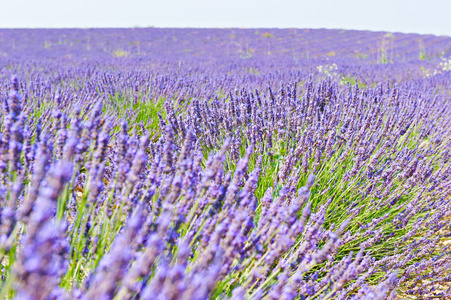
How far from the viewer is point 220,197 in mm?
1118

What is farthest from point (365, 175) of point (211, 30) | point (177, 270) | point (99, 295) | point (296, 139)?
point (211, 30)

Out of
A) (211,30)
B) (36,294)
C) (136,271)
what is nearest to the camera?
(36,294)

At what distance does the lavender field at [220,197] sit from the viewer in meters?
→ 0.73

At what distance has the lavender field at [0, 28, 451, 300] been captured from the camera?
0.73 m

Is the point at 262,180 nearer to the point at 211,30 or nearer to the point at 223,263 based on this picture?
the point at 223,263

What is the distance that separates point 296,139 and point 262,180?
0.51 metres

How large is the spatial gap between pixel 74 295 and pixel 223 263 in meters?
0.36

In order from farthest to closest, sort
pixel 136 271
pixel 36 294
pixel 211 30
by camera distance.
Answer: pixel 211 30 < pixel 136 271 < pixel 36 294

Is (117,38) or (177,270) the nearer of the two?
(177,270)

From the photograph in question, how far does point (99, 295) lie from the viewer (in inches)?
19.5

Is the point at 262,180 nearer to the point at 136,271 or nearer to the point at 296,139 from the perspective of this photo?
the point at 296,139

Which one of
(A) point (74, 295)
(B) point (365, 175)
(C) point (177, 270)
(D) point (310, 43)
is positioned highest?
(D) point (310, 43)

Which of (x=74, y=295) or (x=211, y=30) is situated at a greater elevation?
(x=211, y=30)

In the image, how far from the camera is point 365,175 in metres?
2.11
